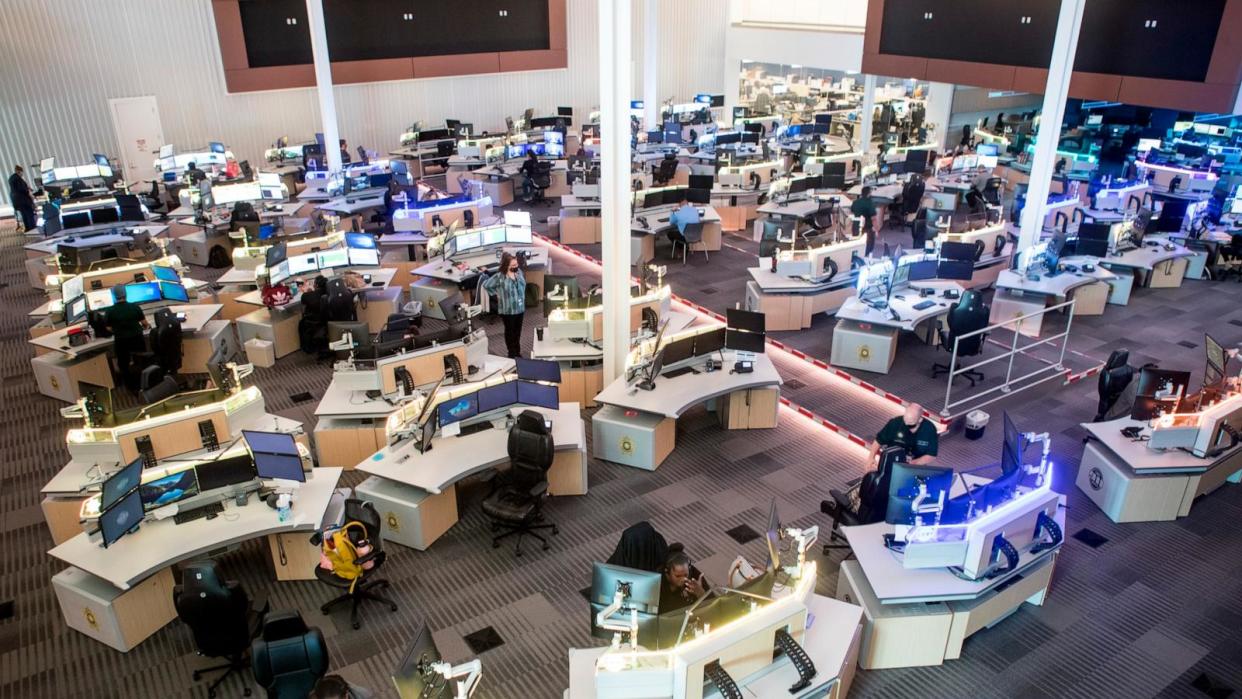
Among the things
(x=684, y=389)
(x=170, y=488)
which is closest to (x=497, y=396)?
(x=684, y=389)

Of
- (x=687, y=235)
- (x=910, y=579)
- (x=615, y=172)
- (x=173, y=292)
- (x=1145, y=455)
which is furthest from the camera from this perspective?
(x=687, y=235)

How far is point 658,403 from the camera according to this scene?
29.5 feet

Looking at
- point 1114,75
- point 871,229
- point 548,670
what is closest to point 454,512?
point 548,670

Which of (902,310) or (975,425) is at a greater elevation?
(902,310)

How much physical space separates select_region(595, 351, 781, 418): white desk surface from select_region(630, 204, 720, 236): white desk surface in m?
5.91

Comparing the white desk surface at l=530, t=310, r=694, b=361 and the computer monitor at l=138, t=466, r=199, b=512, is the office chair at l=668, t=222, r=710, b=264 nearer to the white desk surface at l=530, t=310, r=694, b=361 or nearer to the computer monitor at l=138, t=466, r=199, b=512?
the white desk surface at l=530, t=310, r=694, b=361

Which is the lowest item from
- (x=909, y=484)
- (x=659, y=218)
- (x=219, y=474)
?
(x=219, y=474)

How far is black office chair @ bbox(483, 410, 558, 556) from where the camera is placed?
7.66 metres

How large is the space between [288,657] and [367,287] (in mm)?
7588

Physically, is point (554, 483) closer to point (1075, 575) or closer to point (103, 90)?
point (1075, 575)

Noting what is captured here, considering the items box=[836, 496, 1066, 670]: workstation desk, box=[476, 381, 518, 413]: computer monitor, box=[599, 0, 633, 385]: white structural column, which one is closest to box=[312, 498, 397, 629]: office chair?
box=[476, 381, 518, 413]: computer monitor

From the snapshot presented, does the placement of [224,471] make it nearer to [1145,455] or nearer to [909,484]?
[909,484]

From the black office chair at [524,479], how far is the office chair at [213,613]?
2.30 meters

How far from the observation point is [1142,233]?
1443 cm
